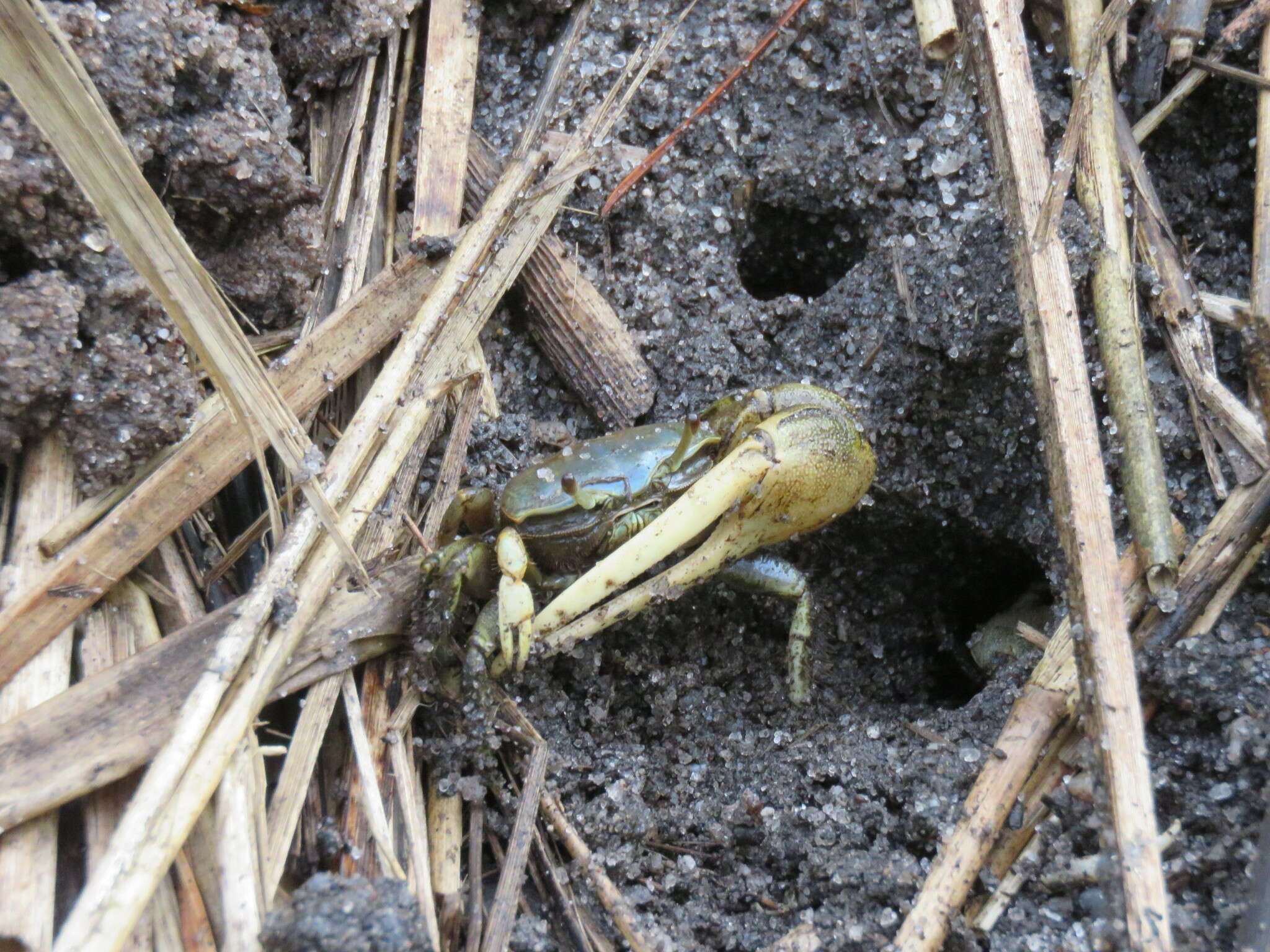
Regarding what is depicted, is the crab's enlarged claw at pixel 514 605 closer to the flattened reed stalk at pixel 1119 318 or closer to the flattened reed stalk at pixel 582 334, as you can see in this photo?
the flattened reed stalk at pixel 582 334

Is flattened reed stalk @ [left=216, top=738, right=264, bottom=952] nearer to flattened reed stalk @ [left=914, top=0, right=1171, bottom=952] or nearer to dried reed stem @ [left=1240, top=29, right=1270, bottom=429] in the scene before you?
flattened reed stalk @ [left=914, top=0, right=1171, bottom=952]

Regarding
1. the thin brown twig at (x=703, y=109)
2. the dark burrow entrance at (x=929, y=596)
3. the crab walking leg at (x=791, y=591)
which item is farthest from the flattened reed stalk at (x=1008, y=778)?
the thin brown twig at (x=703, y=109)

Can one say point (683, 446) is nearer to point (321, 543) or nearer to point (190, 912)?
point (321, 543)

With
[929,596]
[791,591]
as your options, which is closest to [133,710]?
[791,591]

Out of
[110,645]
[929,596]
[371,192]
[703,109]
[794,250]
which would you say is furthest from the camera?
[929,596]

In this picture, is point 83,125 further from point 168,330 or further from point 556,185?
point 556,185

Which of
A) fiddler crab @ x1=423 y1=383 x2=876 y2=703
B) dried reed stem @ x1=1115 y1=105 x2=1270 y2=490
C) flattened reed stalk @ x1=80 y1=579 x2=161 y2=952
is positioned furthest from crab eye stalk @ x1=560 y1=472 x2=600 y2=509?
dried reed stem @ x1=1115 y1=105 x2=1270 y2=490
